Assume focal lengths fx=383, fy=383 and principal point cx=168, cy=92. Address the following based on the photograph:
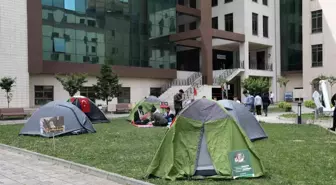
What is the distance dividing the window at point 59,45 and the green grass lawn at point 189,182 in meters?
20.1

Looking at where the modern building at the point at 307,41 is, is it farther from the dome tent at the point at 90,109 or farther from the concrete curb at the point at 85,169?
the concrete curb at the point at 85,169

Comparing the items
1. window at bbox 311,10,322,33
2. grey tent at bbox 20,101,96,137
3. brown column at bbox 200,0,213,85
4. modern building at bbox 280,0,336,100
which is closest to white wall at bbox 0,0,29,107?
grey tent at bbox 20,101,96,137

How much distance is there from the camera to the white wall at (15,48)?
3145 cm

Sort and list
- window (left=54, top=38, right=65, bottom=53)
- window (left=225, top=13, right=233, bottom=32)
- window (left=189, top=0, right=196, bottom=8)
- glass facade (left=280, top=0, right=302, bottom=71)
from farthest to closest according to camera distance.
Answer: glass facade (left=280, top=0, right=302, bottom=71) < window (left=225, top=13, right=233, bottom=32) < window (left=189, top=0, right=196, bottom=8) < window (left=54, top=38, right=65, bottom=53)

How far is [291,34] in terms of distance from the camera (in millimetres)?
53469

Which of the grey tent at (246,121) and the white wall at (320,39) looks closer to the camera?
the grey tent at (246,121)

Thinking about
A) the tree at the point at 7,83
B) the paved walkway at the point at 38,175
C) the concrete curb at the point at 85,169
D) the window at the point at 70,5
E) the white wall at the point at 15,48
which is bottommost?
the paved walkway at the point at 38,175

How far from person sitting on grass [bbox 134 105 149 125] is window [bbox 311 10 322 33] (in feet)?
113

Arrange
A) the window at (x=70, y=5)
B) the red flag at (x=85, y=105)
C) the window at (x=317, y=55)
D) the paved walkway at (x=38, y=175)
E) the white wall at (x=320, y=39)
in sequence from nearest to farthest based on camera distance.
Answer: the paved walkway at (x=38, y=175) → the red flag at (x=85, y=105) → the window at (x=70, y=5) → the white wall at (x=320, y=39) → the window at (x=317, y=55)

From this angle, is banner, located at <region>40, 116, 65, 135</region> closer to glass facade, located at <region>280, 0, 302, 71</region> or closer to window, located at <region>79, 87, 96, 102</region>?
window, located at <region>79, 87, 96, 102</region>

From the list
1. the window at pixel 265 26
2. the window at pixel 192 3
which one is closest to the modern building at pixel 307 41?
the window at pixel 265 26

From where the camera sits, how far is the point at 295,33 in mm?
53094

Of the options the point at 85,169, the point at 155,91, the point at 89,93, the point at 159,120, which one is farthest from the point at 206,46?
the point at 85,169

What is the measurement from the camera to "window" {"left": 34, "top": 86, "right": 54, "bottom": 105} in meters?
35.0
